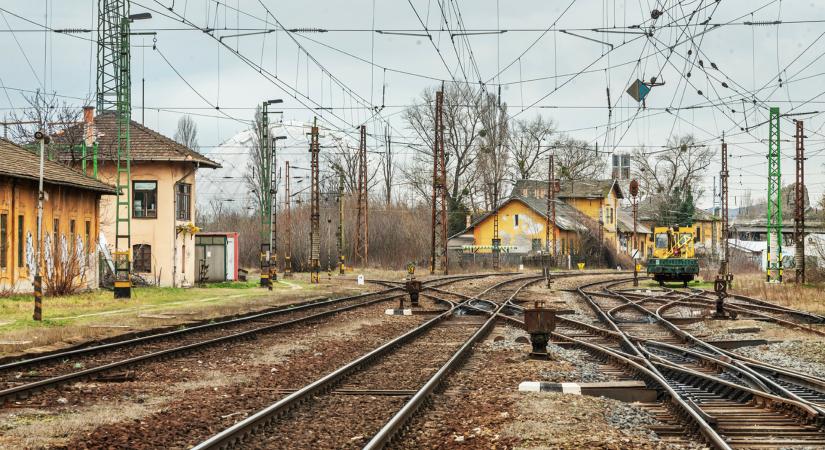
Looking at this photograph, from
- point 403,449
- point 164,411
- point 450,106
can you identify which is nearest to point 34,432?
point 164,411

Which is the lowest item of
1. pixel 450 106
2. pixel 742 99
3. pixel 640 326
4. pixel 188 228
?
pixel 640 326

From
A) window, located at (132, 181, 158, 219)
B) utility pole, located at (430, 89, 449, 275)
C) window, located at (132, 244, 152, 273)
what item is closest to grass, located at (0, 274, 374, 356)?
window, located at (132, 244, 152, 273)

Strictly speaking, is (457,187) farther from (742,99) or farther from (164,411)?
(164,411)

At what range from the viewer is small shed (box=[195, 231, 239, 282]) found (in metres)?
45.9

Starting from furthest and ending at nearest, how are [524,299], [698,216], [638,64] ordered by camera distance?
[698,216]
[524,299]
[638,64]

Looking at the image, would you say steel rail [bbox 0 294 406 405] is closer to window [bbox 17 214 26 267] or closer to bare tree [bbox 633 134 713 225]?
window [bbox 17 214 26 267]

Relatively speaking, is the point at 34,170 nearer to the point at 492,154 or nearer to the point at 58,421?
the point at 58,421

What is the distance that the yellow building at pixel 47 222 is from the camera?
28.4 m

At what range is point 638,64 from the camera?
28.0 m

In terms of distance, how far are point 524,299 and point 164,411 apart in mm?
22755

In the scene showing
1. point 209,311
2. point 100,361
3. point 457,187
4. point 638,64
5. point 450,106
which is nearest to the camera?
point 100,361

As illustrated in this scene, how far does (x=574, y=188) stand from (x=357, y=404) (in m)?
87.9

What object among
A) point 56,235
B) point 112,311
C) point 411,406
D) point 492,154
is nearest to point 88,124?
point 56,235

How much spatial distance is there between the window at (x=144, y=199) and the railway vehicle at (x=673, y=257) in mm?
23303
